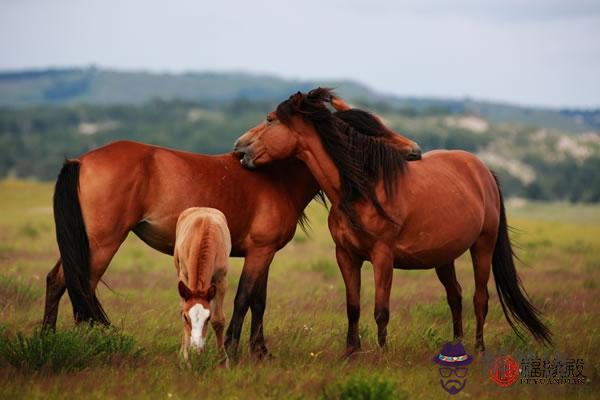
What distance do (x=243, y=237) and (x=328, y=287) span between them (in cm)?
546

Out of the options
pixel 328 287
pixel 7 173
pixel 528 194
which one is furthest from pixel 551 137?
pixel 328 287

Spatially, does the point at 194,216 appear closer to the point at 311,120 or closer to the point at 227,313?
the point at 311,120

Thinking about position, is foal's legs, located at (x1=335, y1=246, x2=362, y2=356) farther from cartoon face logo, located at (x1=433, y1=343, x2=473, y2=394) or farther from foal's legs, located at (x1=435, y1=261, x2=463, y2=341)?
foal's legs, located at (x1=435, y1=261, x2=463, y2=341)

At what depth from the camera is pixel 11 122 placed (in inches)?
5709

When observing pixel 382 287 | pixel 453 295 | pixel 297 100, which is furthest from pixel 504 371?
pixel 297 100

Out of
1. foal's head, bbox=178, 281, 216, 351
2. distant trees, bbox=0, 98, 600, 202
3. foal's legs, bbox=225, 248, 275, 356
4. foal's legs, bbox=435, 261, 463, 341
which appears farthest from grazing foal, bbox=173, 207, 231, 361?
distant trees, bbox=0, 98, 600, 202

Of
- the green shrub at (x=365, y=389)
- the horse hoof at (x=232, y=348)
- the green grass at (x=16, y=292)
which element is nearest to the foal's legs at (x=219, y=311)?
the horse hoof at (x=232, y=348)

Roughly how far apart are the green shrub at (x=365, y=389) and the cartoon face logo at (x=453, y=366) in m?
0.81

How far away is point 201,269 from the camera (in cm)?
695

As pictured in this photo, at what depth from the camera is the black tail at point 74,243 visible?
7629mm

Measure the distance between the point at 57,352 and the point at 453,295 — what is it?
4052 millimetres

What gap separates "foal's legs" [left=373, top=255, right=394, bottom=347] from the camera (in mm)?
7781

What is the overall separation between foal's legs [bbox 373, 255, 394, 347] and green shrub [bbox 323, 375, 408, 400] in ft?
5.50

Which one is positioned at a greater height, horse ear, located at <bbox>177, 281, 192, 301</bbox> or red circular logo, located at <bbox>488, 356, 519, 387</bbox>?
horse ear, located at <bbox>177, 281, 192, 301</bbox>
